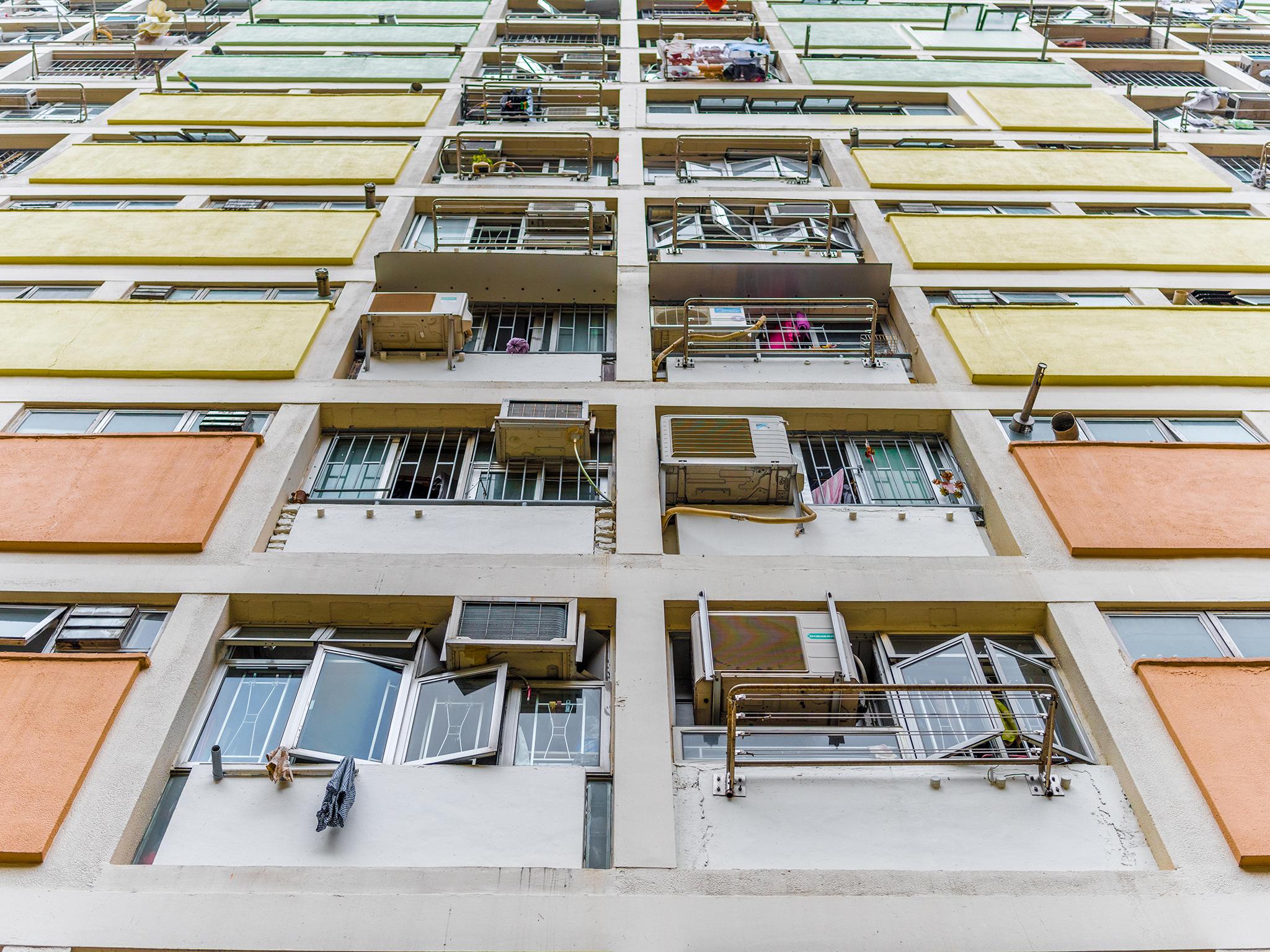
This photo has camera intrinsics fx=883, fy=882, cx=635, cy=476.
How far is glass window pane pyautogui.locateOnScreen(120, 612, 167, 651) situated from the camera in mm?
11742

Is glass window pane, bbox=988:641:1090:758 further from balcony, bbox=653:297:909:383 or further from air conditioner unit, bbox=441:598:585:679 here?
balcony, bbox=653:297:909:383

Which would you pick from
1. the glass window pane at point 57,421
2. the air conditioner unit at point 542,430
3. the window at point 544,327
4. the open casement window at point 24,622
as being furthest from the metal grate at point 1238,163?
the open casement window at point 24,622

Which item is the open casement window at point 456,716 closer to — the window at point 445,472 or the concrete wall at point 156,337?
the window at point 445,472

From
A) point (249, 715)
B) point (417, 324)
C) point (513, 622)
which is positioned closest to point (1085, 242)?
point (417, 324)

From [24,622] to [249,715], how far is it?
363 cm

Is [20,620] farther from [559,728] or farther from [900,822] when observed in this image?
[900,822]

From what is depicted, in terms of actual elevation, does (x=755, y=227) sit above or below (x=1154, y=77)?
below

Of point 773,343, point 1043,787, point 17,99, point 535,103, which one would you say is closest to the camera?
point 1043,787

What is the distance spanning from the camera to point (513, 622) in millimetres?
11703

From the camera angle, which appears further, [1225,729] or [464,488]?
[464,488]

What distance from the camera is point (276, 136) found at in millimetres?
26391

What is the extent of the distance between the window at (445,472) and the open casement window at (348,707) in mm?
3165

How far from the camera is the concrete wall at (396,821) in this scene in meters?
9.40

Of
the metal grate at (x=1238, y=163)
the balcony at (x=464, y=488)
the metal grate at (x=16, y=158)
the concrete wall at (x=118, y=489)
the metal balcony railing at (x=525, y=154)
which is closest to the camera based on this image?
the concrete wall at (x=118, y=489)
